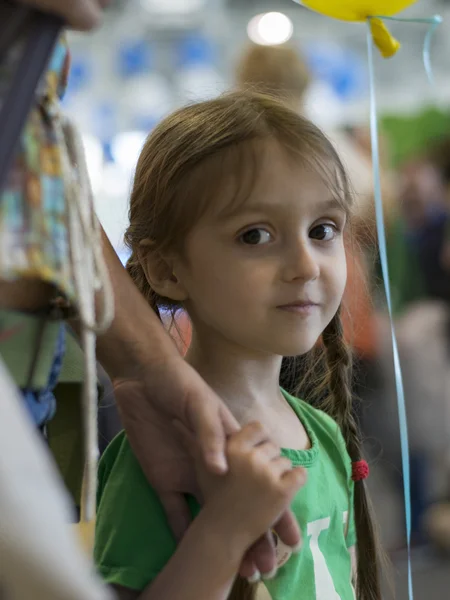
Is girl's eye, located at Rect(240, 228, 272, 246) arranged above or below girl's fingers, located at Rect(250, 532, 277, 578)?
above

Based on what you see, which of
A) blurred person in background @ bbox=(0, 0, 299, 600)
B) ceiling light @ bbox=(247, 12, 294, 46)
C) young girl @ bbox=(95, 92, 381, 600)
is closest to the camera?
blurred person in background @ bbox=(0, 0, 299, 600)

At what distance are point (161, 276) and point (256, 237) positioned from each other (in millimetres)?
148

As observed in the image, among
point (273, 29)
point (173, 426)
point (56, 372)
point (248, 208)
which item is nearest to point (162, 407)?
point (173, 426)

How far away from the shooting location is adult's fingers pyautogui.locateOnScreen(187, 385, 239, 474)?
829 mm

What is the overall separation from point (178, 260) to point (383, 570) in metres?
0.51

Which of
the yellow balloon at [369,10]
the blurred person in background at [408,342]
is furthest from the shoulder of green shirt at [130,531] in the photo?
the blurred person in background at [408,342]

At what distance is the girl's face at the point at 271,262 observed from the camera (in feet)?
3.21

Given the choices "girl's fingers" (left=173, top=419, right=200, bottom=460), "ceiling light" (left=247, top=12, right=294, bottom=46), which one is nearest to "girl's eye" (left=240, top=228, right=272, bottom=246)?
"girl's fingers" (left=173, top=419, right=200, bottom=460)

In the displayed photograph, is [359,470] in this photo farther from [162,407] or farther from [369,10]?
[369,10]

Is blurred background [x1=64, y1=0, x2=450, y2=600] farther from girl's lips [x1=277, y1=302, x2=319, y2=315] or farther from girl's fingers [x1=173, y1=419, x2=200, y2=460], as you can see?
girl's fingers [x1=173, y1=419, x2=200, y2=460]

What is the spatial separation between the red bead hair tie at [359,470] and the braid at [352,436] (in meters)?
0.02

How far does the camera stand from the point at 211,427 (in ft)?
2.78

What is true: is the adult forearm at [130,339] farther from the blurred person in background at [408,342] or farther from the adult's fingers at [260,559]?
the blurred person in background at [408,342]

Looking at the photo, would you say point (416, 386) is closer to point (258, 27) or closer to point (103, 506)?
point (103, 506)
